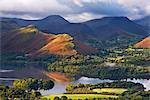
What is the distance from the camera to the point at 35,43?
305 ft

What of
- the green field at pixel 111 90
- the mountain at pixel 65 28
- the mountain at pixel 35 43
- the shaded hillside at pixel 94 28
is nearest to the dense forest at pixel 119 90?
the green field at pixel 111 90

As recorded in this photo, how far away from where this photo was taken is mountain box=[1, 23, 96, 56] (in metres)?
84.6

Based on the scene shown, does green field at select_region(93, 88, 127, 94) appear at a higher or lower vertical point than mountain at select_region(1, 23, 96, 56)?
lower

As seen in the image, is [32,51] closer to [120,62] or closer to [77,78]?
[120,62]

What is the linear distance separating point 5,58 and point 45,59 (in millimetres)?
7306

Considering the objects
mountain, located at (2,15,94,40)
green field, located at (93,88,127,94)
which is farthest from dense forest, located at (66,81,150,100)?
mountain, located at (2,15,94,40)

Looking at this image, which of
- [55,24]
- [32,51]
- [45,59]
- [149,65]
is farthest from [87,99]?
[55,24]

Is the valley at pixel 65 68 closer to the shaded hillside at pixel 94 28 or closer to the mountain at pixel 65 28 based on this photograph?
the mountain at pixel 65 28

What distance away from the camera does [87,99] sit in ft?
101

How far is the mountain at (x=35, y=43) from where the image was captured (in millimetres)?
84613

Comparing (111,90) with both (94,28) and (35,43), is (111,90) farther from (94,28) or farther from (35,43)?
(94,28)

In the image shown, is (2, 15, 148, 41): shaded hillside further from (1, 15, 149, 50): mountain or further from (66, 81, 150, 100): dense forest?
(66, 81, 150, 100): dense forest

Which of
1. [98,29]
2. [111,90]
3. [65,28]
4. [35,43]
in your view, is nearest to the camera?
[111,90]

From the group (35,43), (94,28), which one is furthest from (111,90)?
(94,28)
